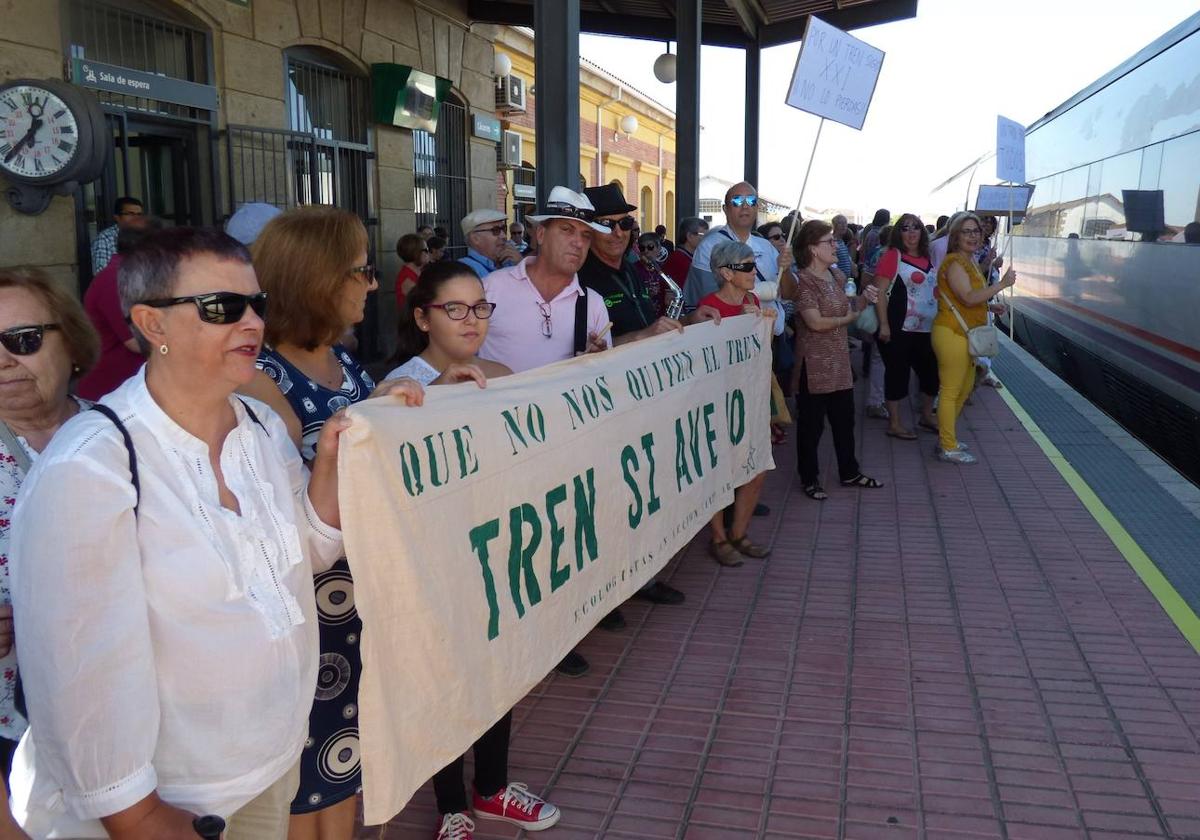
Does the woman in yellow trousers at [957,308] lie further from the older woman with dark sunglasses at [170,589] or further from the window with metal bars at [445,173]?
the window with metal bars at [445,173]

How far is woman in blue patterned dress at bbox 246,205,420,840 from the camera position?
7.88 ft

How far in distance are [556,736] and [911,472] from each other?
15.7ft

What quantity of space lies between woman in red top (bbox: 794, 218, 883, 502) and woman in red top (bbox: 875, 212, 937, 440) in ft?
5.74

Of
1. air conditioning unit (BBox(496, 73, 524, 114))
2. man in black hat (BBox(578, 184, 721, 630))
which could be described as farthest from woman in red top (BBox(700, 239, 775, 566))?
air conditioning unit (BBox(496, 73, 524, 114))

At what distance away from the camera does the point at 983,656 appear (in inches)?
174

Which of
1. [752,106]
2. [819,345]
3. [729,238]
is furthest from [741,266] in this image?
[752,106]

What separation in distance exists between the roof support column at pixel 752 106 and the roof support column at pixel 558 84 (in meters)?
8.91

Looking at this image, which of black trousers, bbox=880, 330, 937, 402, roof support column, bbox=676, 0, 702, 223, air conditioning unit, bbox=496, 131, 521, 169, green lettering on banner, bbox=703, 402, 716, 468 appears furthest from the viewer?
air conditioning unit, bbox=496, 131, 521, 169

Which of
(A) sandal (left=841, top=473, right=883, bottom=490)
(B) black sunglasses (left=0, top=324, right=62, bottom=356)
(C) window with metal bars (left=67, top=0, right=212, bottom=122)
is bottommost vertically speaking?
(A) sandal (left=841, top=473, right=883, bottom=490)

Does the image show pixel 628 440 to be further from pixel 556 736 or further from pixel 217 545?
pixel 217 545

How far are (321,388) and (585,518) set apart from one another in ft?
3.95

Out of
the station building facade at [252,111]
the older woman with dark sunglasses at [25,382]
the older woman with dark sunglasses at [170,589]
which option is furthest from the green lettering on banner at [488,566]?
the station building facade at [252,111]

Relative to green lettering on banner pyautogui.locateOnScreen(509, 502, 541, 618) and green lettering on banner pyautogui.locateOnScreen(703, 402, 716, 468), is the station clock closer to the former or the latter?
green lettering on banner pyautogui.locateOnScreen(703, 402, 716, 468)

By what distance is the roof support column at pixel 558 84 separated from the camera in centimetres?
684
